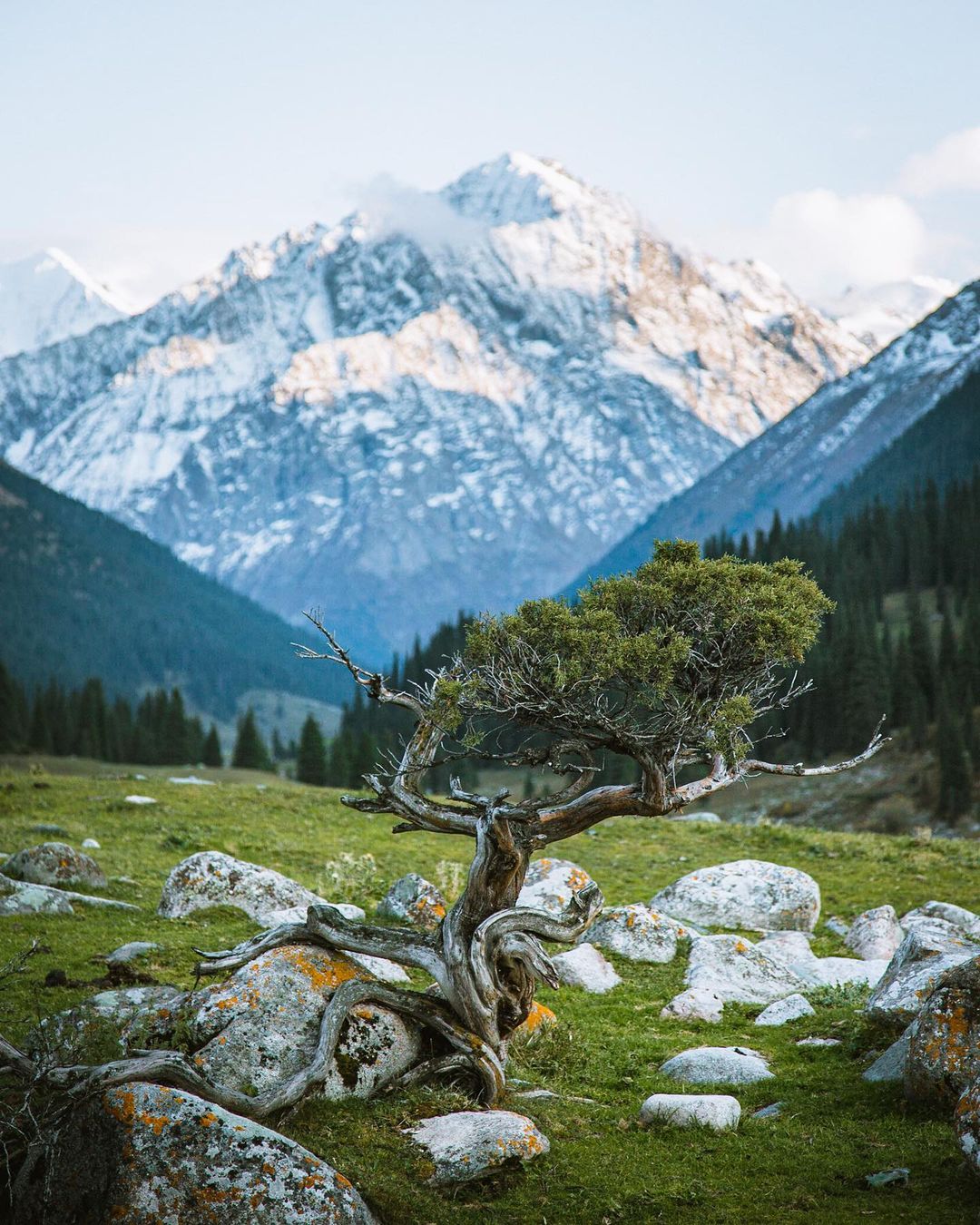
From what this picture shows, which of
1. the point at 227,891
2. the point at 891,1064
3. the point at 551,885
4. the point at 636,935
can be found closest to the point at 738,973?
the point at 636,935

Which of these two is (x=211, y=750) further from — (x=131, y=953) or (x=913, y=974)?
(x=913, y=974)

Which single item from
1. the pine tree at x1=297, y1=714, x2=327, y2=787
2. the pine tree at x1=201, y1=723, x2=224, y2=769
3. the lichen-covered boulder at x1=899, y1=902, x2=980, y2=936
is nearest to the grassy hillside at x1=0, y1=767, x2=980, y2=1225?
the lichen-covered boulder at x1=899, y1=902, x2=980, y2=936

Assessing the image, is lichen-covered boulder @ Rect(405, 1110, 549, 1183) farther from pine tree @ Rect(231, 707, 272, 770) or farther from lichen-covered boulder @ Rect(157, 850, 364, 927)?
pine tree @ Rect(231, 707, 272, 770)

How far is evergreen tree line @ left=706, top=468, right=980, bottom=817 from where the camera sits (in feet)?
316

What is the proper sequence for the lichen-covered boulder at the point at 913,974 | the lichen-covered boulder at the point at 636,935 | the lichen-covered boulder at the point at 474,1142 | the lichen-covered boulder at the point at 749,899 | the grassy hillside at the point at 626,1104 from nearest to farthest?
the grassy hillside at the point at 626,1104
the lichen-covered boulder at the point at 474,1142
the lichen-covered boulder at the point at 913,974
the lichen-covered boulder at the point at 636,935
the lichen-covered boulder at the point at 749,899

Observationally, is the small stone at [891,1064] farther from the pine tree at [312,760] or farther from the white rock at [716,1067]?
the pine tree at [312,760]

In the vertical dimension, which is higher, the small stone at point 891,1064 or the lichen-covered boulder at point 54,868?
the lichen-covered boulder at point 54,868

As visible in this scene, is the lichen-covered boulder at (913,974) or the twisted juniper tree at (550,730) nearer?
the twisted juniper tree at (550,730)

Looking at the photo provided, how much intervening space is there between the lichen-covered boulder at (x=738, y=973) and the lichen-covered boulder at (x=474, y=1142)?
9.60 meters

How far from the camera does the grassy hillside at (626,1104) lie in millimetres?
13492

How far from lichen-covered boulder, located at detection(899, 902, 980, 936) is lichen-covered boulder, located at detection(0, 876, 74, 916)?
21.1m

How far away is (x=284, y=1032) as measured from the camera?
16406mm

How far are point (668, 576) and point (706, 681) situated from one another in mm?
1883

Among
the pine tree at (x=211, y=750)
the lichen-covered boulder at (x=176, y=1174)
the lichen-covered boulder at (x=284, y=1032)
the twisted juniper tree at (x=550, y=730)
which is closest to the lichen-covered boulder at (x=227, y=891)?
the twisted juniper tree at (x=550, y=730)
